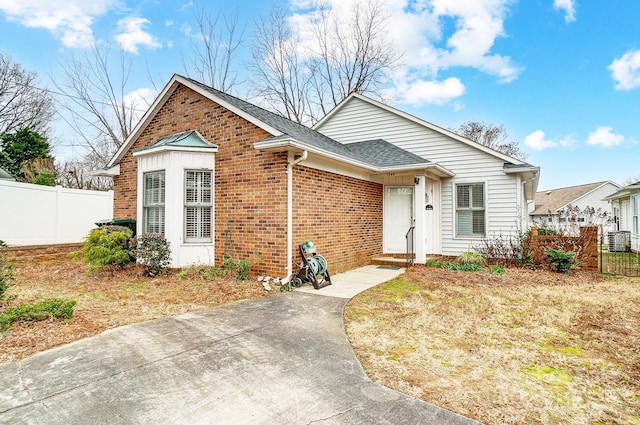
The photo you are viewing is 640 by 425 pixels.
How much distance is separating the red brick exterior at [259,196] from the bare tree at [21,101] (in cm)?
2072

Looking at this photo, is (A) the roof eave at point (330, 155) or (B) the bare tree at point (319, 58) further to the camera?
(B) the bare tree at point (319, 58)

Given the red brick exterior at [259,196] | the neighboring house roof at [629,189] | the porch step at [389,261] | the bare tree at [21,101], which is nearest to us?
the red brick exterior at [259,196]

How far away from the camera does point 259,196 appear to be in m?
7.31

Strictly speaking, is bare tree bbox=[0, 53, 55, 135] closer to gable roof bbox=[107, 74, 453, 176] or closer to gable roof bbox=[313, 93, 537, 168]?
gable roof bbox=[107, 74, 453, 176]

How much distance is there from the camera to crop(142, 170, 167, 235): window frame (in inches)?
321

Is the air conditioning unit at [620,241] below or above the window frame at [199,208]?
below

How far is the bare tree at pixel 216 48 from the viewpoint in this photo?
64.8ft

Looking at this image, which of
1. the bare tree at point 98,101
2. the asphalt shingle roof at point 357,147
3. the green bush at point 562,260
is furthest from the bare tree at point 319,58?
the green bush at point 562,260

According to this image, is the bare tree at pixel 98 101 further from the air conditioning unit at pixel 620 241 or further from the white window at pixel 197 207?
the air conditioning unit at pixel 620 241

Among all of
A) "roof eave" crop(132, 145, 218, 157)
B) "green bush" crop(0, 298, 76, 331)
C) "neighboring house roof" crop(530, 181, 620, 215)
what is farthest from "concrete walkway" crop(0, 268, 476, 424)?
"neighboring house roof" crop(530, 181, 620, 215)

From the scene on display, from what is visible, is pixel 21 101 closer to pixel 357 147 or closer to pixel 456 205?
pixel 357 147

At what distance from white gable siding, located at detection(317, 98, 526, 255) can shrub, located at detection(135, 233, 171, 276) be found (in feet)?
27.8

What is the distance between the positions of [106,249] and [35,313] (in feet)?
10.7

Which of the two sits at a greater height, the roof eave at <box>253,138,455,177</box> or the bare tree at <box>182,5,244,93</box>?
the bare tree at <box>182,5,244,93</box>
